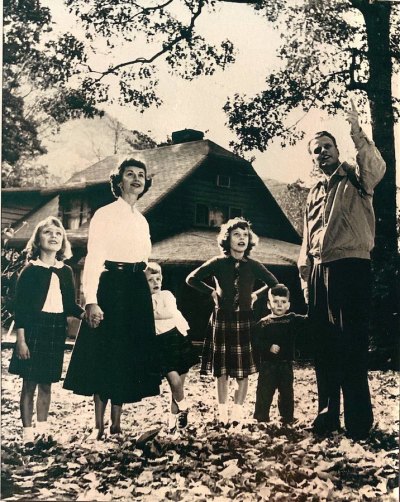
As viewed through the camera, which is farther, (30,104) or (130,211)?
(30,104)

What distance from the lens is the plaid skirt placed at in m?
3.75

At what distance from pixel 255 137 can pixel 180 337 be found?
166 centimetres

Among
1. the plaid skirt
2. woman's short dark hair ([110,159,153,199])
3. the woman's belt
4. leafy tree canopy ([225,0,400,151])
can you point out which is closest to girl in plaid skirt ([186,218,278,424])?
the plaid skirt

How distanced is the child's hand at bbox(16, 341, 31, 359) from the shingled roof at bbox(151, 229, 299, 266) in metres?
1.21

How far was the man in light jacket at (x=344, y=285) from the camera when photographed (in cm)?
370

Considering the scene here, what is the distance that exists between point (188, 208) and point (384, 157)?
1.56 meters

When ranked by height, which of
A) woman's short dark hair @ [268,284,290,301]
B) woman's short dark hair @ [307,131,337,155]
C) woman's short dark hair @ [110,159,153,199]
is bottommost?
woman's short dark hair @ [268,284,290,301]

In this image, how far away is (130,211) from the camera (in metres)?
3.84

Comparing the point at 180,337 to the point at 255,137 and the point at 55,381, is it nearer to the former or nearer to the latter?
the point at 55,381

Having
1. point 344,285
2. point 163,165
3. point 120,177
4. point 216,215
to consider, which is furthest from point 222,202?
point 344,285

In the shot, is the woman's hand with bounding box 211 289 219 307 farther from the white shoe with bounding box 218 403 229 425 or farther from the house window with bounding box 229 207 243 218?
the white shoe with bounding box 218 403 229 425

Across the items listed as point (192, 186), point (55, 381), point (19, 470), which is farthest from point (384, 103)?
point (19, 470)

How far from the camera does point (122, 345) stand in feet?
12.3

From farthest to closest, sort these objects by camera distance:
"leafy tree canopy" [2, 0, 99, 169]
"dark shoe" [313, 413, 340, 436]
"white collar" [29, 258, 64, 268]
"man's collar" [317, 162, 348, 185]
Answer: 1. "leafy tree canopy" [2, 0, 99, 169]
2. "white collar" [29, 258, 64, 268]
3. "man's collar" [317, 162, 348, 185]
4. "dark shoe" [313, 413, 340, 436]
